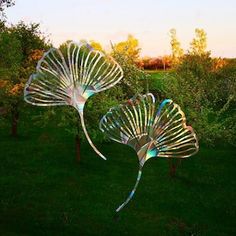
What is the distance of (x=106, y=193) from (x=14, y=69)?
19179 mm

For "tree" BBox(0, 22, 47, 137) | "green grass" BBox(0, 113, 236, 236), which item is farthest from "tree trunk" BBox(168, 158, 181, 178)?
"tree" BBox(0, 22, 47, 137)

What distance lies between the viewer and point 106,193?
29.4 meters

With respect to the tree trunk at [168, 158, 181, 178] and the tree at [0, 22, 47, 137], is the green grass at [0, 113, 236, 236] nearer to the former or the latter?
the tree trunk at [168, 158, 181, 178]

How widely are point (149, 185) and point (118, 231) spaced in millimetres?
9135

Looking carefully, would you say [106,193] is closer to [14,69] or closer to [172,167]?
[172,167]

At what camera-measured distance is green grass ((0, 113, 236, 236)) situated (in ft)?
78.5

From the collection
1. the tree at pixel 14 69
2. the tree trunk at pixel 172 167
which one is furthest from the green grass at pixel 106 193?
the tree at pixel 14 69

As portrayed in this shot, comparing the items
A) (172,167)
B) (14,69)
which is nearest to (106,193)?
(172,167)

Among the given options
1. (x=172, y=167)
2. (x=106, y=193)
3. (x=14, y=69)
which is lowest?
(x=106, y=193)

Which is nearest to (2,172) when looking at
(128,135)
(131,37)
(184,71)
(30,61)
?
(30,61)

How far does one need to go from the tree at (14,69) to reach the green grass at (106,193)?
3.45 m

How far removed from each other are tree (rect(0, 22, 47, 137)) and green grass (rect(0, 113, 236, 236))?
3451 mm

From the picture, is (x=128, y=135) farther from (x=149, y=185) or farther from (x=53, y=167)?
(x=53, y=167)

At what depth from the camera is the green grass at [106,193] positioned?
23.9 m
